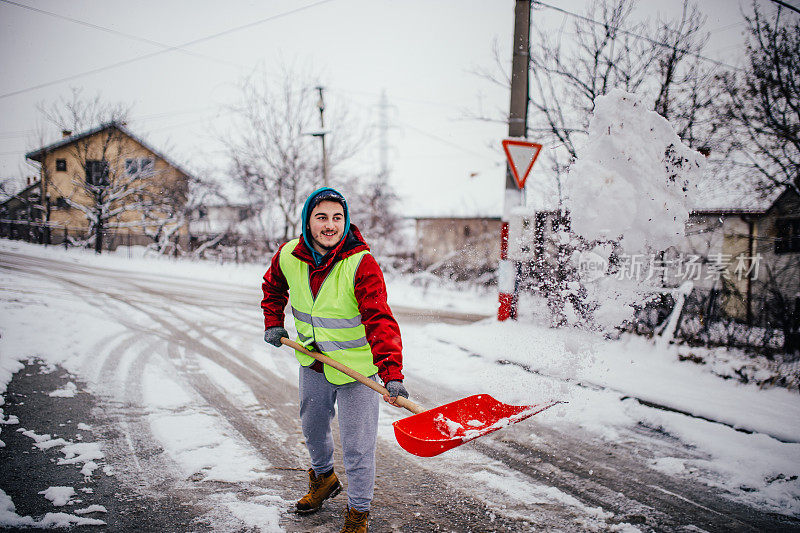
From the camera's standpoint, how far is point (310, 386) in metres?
2.17

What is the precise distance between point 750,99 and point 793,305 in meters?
3.05

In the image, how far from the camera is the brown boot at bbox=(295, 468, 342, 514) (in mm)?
2230

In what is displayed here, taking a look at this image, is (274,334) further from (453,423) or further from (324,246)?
(453,423)

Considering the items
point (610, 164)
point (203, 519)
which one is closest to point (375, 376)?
point (203, 519)

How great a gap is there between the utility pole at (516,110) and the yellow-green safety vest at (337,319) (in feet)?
16.3

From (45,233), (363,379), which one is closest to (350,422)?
(363,379)

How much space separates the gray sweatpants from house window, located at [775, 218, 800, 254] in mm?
6629

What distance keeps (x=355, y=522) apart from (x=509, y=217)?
17.7 ft

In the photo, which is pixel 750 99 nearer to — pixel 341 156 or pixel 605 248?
pixel 605 248

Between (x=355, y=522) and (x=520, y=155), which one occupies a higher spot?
(x=520, y=155)

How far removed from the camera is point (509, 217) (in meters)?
6.65

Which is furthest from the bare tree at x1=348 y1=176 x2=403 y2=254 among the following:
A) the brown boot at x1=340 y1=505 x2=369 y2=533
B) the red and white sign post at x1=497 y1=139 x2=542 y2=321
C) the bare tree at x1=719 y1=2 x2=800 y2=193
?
the brown boot at x1=340 y1=505 x2=369 y2=533

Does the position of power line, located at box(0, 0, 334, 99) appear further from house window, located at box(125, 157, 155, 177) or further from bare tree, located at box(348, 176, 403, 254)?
bare tree, located at box(348, 176, 403, 254)

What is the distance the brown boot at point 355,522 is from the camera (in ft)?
6.64
